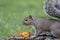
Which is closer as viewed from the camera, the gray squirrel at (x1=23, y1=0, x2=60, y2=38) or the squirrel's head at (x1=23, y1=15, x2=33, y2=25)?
the gray squirrel at (x1=23, y1=0, x2=60, y2=38)

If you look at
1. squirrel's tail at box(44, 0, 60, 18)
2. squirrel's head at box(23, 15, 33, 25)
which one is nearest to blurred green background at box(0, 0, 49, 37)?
squirrel's head at box(23, 15, 33, 25)

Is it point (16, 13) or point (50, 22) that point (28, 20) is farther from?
point (16, 13)

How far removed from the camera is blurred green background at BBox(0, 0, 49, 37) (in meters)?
10.6

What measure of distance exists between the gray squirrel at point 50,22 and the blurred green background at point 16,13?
1274 mm

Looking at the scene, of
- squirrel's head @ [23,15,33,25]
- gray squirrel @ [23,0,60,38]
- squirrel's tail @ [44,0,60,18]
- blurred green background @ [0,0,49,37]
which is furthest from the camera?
blurred green background @ [0,0,49,37]

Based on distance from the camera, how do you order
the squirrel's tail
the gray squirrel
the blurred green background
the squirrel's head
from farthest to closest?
1. the blurred green background
2. the squirrel's head
3. the squirrel's tail
4. the gray squirrel

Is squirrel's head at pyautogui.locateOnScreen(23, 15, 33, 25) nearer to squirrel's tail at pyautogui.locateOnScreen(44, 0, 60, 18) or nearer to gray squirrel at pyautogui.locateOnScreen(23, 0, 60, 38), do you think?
gray squirrel at pyautogui.locateOnScreen(23, 0, 60, 38)

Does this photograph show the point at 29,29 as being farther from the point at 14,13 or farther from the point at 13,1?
the point at 13,1

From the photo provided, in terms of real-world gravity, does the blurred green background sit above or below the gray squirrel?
below

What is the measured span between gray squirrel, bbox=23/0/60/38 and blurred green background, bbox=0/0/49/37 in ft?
4.18

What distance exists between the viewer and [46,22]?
8.27 metres

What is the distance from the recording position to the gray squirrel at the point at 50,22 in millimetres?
8008

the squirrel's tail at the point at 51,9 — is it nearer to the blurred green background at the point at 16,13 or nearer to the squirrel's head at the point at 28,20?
the squirrel's head at the point at 28,20

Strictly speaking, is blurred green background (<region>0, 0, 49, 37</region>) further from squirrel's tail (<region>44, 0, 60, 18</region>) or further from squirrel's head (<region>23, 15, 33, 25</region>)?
squirrel's tail (<region>44, 0, 60, 18</region>)
